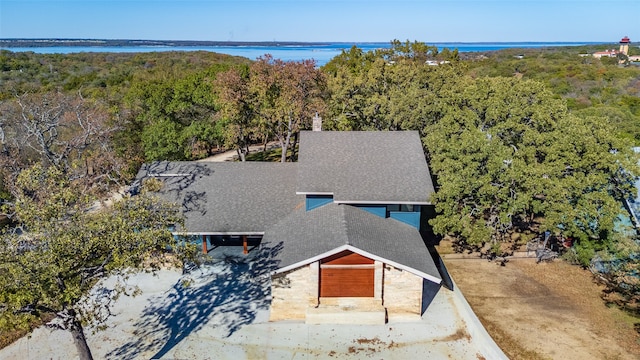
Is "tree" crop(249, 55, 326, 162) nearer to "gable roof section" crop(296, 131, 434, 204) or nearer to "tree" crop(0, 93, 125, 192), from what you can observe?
"gable roof section" crop(296, 131, 434, 204)

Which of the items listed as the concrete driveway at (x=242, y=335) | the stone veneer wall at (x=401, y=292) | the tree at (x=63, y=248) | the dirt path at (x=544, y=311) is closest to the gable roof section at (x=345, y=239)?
the stone veneer wall at (x=401, y=292)

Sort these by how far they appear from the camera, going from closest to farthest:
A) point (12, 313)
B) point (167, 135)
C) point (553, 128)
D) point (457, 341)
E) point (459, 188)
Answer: point (12, 313), point (457, 341), point (459, 188), point (553, 128), point (167, 135)

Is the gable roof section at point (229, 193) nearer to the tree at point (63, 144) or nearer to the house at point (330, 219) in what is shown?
the house at point (330, 219)

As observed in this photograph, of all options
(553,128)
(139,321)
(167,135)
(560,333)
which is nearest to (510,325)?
(560,333)

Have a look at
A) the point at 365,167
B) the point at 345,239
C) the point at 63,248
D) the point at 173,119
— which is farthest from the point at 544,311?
Result: the point at 173,119

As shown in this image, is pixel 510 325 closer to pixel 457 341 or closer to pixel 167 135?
pixel 457 341

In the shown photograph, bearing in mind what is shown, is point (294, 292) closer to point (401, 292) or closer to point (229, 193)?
point (401, 292)
